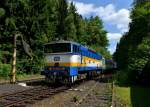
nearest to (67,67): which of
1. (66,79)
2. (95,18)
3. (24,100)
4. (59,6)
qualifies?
(66,79)

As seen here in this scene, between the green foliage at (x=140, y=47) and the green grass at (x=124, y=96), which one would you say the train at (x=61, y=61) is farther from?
the green foliage at (x=140, y=47)

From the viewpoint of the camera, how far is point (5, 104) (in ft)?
51.6

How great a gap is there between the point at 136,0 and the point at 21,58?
89.6ft

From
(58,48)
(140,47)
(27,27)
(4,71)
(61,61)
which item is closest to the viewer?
(61,61)

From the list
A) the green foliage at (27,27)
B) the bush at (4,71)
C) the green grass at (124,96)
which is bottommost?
the green grass at (124,96)

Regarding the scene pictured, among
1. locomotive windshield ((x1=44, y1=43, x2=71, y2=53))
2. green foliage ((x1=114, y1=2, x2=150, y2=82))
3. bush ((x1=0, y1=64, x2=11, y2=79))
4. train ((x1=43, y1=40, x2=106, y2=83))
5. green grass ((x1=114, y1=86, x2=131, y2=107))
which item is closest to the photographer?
green grass ((x1=114, y1=86, x2=131, y2=107))

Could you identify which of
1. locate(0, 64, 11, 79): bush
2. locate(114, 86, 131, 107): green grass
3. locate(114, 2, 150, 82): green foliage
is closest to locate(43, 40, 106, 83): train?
locate(114, 86, 131, 107): green grass

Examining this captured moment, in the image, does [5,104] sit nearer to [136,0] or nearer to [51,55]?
[51,55]

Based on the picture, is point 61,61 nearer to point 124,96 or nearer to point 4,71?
point 124,96

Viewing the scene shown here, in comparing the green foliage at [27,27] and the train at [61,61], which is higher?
the green foliage at [27,27]

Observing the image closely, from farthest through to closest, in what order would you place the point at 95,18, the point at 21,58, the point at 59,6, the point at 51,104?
the point at 95,18 < the point at 59,6 < the point at 21,58 < the point at 51,104

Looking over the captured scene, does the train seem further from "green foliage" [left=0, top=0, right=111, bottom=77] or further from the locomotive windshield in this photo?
"green foliage" [left=0, top=0, right=111, bottom=77]

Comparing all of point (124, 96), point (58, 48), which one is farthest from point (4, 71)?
point (124, 96)

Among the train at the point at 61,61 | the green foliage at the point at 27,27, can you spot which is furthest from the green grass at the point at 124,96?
the green foliage at the point at 27,27
